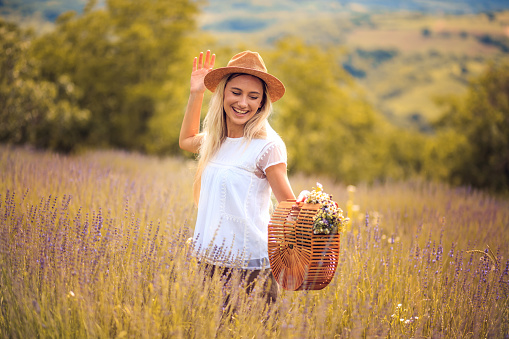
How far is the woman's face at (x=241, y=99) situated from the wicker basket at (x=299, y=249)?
63 centimetres

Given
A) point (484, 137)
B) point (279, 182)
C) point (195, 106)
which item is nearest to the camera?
point (279, 182)

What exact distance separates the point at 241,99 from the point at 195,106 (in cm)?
40

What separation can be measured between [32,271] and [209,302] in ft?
2.87

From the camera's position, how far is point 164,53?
20094 mm

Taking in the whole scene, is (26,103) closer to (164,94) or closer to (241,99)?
(164,94)

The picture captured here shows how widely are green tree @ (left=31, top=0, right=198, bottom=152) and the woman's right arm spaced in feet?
54.4

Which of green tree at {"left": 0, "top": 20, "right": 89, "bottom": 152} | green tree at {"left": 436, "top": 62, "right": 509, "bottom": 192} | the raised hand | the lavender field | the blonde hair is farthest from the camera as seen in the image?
green tree at {"left": 436, "top": 62, "right": 509, "bottom": 192}

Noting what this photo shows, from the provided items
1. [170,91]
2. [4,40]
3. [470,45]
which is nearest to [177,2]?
[170,91]

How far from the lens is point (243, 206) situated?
7.30 feet

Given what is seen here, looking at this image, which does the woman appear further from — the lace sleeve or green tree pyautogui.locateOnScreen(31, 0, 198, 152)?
green tree pyautogui.locateOnScreen(31, 0, 198, 152)

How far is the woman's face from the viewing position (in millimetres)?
2393

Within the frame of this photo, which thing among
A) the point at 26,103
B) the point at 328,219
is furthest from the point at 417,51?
the point at 328,219

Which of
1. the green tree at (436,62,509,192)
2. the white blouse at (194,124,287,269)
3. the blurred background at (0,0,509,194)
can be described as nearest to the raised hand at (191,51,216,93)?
the white blouse at (194,124,287,269)

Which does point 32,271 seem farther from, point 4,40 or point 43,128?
point 43,128
